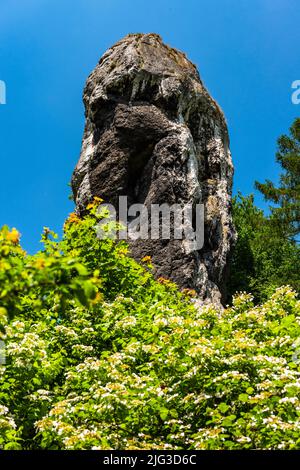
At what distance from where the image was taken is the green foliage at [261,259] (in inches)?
1168

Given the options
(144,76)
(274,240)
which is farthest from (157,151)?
(274,240)

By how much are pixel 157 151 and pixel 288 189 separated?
14.9m

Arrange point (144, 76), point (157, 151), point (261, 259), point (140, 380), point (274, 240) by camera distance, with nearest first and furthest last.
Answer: point (140, 380) < point (157, 151) < point (144, 76) < point (274, 240) < point (261, 259)

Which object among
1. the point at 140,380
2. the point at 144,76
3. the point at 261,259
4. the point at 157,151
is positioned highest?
the point at 144,76

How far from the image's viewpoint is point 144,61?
2045 centimetres

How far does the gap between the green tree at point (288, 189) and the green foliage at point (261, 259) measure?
0.55 meters

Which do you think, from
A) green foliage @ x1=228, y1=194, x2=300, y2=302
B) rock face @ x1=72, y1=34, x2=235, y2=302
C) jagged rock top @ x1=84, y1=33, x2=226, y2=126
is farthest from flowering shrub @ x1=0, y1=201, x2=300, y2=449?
green foliage @ x1=228, y1=194, x2=300, y2=302

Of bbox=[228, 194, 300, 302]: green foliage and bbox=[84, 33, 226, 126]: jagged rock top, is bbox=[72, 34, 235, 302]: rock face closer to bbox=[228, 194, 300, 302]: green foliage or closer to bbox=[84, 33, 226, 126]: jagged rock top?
bbox=[84, 33, 226, 126]: jagged rock top

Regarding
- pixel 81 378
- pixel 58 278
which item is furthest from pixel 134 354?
pixel 58 278

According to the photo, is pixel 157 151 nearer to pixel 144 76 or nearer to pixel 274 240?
pixel 144 76

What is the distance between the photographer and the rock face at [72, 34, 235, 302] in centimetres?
1834

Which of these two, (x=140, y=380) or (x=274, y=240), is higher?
(x=274, y=240)

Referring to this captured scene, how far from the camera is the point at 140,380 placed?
6.86m

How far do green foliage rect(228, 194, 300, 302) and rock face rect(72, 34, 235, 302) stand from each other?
8.88m
